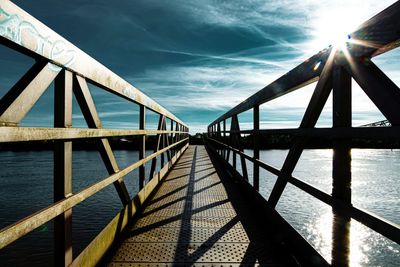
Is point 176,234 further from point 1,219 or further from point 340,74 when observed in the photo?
point 1,219

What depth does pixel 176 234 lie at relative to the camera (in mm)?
2699

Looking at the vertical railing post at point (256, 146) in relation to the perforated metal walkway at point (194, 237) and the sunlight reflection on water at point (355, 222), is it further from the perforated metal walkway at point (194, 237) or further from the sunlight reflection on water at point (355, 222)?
the sunlight reflection on water at point (355, 222)

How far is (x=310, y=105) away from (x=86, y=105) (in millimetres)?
1683

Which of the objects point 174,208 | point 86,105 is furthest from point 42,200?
point 86,105

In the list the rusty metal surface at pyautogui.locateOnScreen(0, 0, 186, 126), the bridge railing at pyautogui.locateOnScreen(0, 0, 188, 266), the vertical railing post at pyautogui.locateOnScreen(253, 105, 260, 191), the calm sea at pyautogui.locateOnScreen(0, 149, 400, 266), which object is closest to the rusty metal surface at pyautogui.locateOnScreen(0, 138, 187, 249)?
the bridge railing at pyautogui.locateOnScreen(0, 0, 188, 266)

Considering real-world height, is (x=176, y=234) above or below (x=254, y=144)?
below

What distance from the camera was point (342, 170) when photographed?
1.63 metres

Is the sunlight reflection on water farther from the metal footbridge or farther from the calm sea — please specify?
the metal footbridge

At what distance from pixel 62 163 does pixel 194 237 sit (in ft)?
5.15

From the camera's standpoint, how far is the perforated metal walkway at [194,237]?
2.18m

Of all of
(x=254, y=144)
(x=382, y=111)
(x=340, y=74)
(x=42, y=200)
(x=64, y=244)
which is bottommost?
(x=42, y=200)

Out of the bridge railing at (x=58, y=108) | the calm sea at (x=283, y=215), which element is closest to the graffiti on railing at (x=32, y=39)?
the bridge railing at (x=58, y=108)

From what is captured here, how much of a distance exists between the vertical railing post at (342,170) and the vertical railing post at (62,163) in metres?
1.63

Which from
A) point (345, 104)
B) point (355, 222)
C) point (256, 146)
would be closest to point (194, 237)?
point (256, 146)
